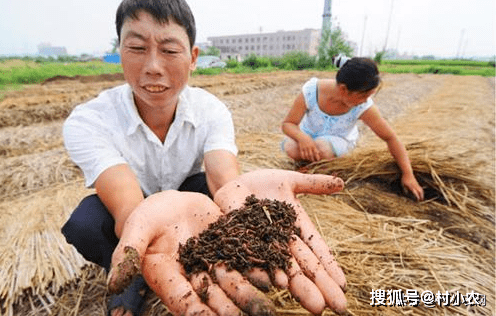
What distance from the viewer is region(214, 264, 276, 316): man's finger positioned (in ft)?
2.82

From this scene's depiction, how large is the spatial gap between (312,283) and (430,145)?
2.78 metres

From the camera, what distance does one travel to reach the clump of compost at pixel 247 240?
107 cm

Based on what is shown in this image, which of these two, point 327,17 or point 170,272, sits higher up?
point 327,17

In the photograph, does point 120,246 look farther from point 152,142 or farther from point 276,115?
point 276,115

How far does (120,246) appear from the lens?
909mm

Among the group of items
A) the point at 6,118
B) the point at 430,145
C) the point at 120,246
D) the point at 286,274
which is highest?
the point at 120,246

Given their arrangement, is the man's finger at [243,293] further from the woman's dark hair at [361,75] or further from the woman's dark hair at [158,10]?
the woman's dark hair at [361,75]

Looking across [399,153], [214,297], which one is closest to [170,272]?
[214,297]

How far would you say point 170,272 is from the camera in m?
1.00

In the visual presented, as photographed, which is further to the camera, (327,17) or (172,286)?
(327,17)

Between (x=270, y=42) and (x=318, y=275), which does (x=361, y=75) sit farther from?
(x=270, y=42)

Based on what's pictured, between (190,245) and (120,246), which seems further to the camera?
(190,245)

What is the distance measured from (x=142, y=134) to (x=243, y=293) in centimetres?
114

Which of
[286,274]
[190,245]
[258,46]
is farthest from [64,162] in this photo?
[258,46]
